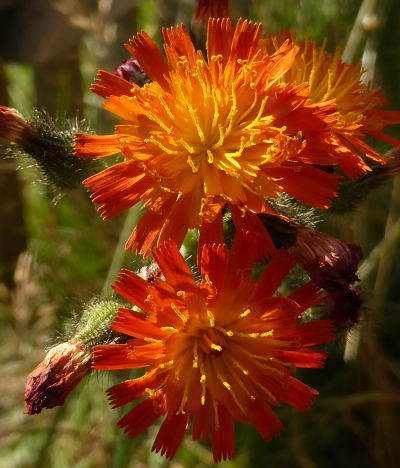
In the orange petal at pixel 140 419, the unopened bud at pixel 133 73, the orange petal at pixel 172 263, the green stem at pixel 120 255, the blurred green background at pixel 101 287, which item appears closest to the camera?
the orange petal at pixel 172 263

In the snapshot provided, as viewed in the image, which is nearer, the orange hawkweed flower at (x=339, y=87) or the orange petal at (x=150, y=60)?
the orange petal at (x=150, y=60)

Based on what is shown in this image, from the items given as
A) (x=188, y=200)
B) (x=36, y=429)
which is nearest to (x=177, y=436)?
(x=188, y=200)

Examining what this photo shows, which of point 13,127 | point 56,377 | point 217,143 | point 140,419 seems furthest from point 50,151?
point 140,419

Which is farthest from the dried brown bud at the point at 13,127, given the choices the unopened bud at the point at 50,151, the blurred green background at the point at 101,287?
the blurred green background at the point at 101,287

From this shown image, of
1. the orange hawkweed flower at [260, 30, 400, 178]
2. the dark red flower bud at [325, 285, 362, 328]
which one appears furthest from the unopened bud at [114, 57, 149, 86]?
the dark red flower bud at [325, 285, 362, 328]

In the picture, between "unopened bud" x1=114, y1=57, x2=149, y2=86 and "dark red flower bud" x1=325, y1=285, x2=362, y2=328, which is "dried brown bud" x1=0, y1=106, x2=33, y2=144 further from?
"dark red flower bud" x1=325, y1=285, x2=362, y2=328

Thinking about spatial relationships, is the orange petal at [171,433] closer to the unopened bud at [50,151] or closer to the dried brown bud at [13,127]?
the unopened bud at [50,151]

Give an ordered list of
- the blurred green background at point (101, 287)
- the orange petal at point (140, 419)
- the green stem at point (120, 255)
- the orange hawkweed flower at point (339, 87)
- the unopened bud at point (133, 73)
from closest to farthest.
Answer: the orange petal at point (140, 419) → the orange hawkweed flower at point (339, 87) → the unopened bud at point (133, 73) → the green stem at point (120, 255) → the blurred green background at point (101, 287)
